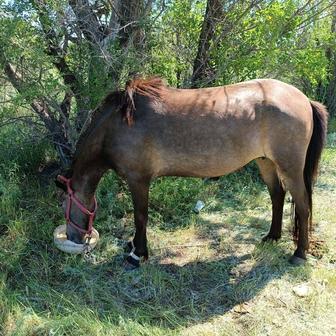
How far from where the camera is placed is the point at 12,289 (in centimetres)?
350

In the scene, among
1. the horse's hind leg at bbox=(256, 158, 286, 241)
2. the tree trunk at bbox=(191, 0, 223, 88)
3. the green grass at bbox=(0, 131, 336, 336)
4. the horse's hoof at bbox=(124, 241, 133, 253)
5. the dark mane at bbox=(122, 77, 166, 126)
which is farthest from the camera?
the tree trunk at bbox=(191, 0, 223, 88)

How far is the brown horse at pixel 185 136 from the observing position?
3691 mm

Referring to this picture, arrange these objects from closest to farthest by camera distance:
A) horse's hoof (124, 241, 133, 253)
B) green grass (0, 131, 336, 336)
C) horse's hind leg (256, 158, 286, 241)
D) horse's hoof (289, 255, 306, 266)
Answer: green grass (0, 131, 336, 336), horse's hoof (289, 255, 306, 266), horse's hoof (124, 241, 133, 253), horse's hind leg (256, 158, 286, 241)

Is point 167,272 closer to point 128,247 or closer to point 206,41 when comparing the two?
point 128,247

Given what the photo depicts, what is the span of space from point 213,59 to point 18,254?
10.4ft

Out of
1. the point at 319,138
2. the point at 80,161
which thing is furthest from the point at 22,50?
the point at 319,138

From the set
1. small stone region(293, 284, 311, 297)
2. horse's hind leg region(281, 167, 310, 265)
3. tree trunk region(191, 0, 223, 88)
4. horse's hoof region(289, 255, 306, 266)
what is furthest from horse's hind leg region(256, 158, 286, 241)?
tree trunk region(191, 0, 223, 88)

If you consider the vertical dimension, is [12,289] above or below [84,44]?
below

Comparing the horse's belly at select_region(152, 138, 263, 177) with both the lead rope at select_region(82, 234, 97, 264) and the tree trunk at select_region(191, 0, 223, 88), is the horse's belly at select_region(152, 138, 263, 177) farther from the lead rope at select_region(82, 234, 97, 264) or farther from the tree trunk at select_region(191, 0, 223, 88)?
the tree trunk at select_region(191, 0, 223, 88)

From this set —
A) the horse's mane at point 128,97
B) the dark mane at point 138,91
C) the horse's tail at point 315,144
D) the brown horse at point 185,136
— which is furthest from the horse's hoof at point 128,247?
the horse's tail at point 315,144

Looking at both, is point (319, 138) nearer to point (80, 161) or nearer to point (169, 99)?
point (169, 99)

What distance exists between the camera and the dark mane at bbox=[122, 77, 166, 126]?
3.67 metres

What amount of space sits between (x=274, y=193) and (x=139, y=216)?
4.56ft

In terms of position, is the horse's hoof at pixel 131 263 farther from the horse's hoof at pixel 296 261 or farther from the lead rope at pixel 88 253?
the horse's hoof at pixel 296 261
